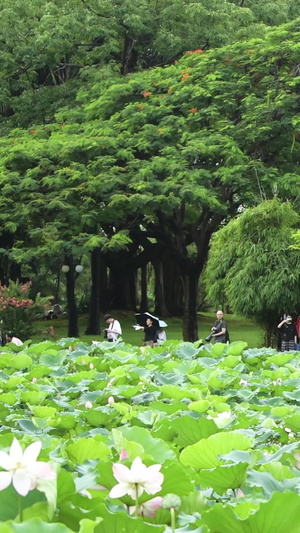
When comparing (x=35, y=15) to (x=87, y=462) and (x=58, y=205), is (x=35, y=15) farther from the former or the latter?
(x=87, y=462)

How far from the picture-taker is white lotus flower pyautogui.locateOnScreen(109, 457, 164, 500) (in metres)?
1.71

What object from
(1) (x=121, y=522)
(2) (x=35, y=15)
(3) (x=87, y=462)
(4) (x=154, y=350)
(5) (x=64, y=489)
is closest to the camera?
(1) (x=121, y=522)

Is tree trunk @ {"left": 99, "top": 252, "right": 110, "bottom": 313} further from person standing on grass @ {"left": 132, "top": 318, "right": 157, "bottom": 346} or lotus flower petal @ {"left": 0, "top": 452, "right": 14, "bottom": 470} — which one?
lotus flower petal @ {"left": 0, "top": 452, "right": 14, "bottom": 470}

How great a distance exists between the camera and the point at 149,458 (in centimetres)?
203

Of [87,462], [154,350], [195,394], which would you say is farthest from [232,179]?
[87,462]

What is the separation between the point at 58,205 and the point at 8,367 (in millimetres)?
13329

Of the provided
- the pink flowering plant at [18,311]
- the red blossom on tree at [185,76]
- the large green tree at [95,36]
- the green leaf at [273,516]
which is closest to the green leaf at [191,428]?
the green leaf at [273,516]

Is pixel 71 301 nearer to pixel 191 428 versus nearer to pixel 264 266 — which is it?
pixel 264 266

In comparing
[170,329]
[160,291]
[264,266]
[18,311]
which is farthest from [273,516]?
[160,291]

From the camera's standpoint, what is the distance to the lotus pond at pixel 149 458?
5.35 ft

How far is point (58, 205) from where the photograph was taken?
19.7 metres

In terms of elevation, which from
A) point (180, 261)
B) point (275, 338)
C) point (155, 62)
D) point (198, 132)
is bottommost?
point (275, 338)

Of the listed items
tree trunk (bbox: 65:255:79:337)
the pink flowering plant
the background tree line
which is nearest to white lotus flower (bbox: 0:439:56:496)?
the background tree line

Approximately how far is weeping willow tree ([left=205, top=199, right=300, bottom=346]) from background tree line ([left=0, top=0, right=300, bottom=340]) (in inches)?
23.7
